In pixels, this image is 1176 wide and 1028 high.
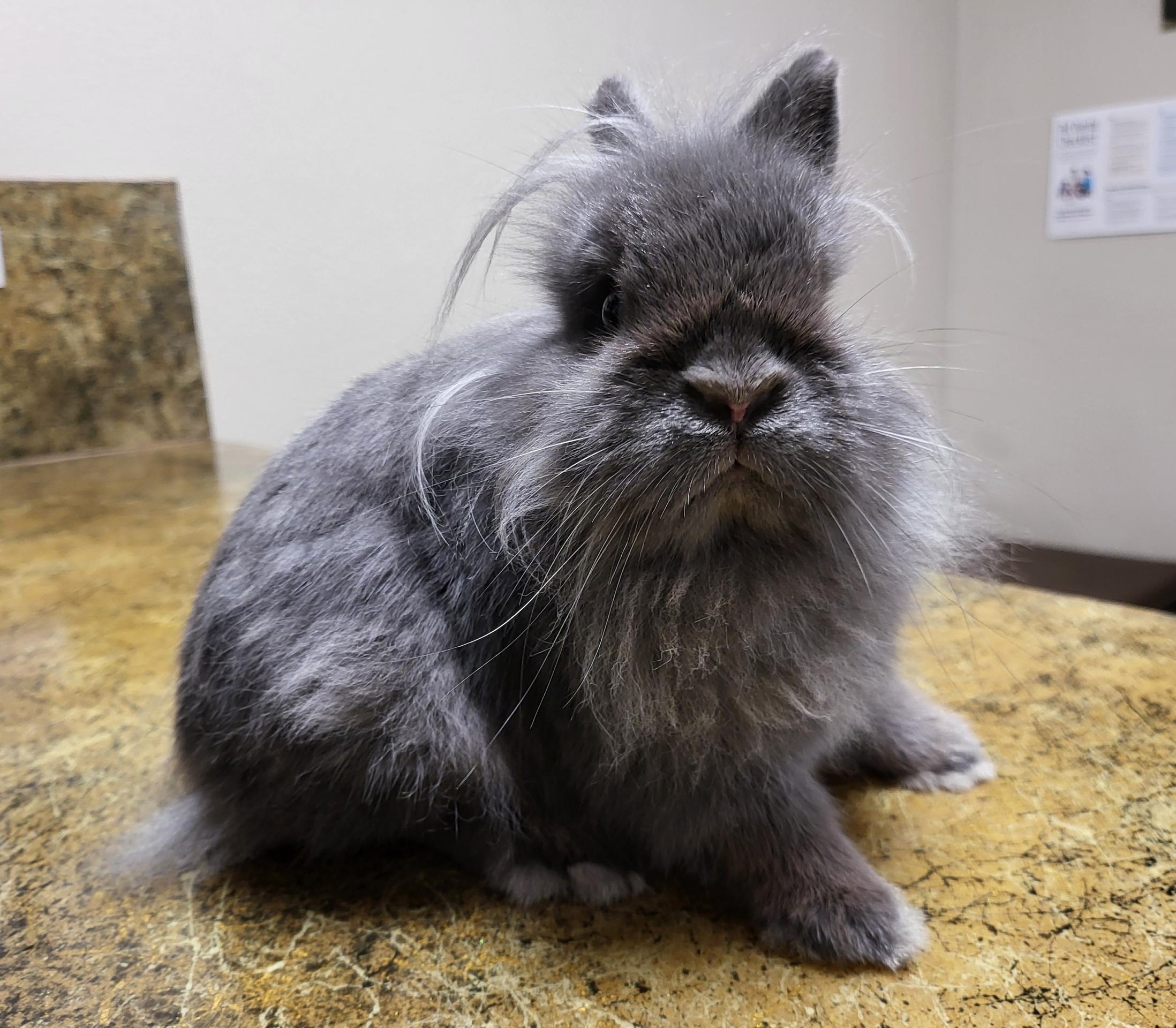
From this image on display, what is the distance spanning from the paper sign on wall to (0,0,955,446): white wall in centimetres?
31

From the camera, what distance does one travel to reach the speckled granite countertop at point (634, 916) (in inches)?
33.0

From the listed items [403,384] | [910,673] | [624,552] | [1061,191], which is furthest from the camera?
[1061,191]

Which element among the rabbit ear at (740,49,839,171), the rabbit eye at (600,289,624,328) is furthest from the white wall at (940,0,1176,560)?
the rabbit eye at (600,289,624,328)

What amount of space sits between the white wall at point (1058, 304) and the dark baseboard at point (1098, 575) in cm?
7

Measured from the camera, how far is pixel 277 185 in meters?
2.42

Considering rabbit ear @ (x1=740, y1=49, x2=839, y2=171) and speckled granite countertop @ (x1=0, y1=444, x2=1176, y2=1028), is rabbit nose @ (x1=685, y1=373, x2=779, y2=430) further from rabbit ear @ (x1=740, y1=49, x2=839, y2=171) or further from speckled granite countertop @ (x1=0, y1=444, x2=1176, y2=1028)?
speckled granite countertop @ (x1=0, y1=444, x2=1176, y2=1028)

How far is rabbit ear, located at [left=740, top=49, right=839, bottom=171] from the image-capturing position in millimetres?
892

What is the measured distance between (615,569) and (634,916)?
1.25 ft

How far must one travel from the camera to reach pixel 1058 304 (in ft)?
8.54

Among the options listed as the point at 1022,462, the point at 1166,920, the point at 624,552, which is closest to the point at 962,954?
the point at 1166,920

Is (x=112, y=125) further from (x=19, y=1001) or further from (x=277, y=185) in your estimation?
(x=19, y=1001)

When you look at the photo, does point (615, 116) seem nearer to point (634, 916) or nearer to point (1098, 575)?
point (634, 916)

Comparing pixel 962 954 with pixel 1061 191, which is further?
pixel 1061 191

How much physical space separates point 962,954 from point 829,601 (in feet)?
1.17
